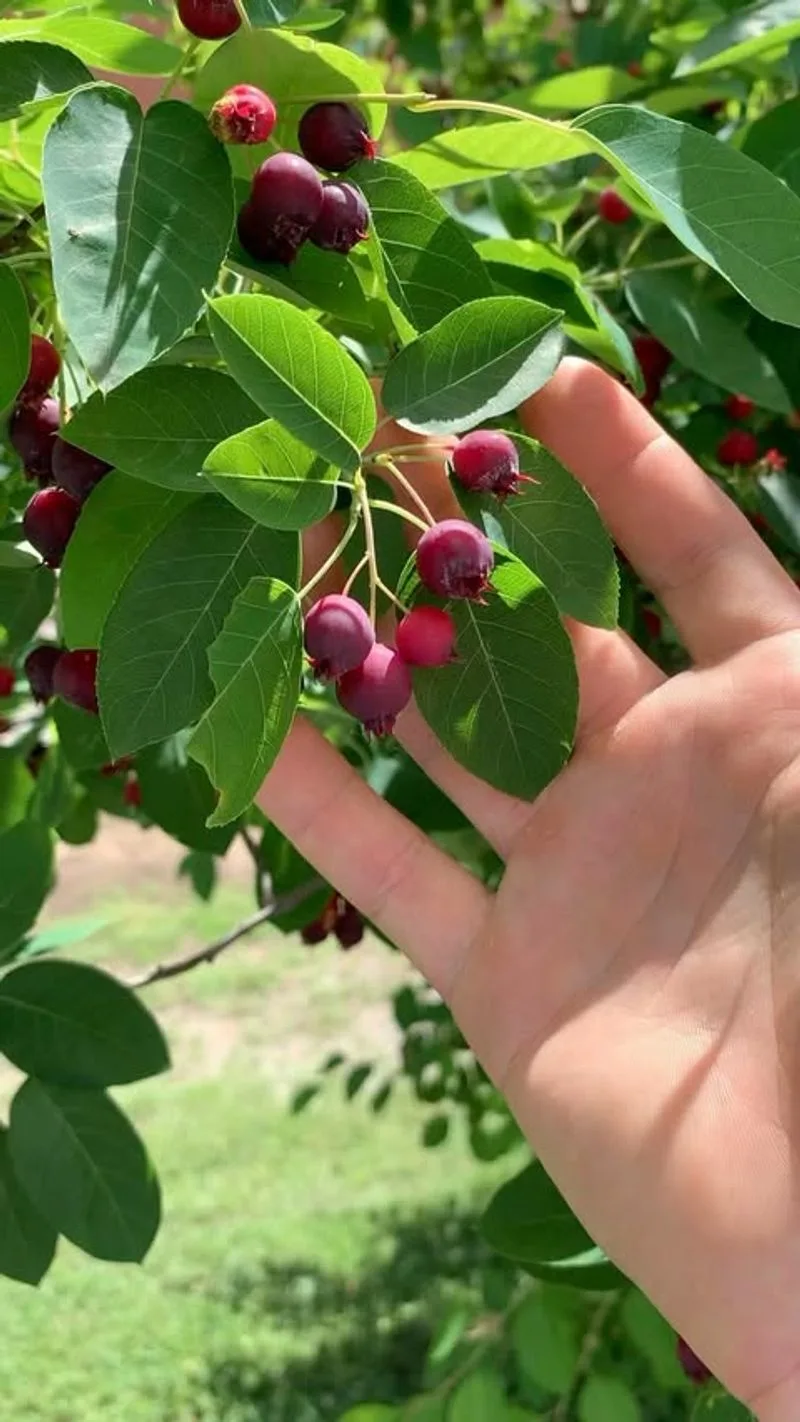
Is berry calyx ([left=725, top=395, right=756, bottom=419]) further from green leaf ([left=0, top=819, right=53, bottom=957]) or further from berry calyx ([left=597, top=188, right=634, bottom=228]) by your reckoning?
green leaf ([left=0, top=819, right=53, bottom=957])

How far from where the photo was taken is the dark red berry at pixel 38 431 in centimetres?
67

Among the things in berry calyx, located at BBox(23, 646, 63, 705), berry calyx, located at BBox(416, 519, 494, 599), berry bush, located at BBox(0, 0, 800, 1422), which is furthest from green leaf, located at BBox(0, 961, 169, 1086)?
berry calyx, located at BBox(416, 519, 494, 599)

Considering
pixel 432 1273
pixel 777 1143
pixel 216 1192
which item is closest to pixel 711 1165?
pixel 777 1143

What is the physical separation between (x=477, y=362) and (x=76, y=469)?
186 millimetres

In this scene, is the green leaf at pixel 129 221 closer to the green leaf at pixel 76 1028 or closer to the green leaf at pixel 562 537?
the green leaf at pixel 562 537

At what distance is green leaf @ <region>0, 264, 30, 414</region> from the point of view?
595 mm

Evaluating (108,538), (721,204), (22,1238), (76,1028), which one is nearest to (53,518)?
(108,538)

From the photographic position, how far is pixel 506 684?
690mm

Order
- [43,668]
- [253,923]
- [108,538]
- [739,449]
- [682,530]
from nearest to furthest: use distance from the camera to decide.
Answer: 1. [108,538]
2. [43,668]
3. [682,530]
4. [739,449]
5. [253,923]

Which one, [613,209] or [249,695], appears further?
[613,209]

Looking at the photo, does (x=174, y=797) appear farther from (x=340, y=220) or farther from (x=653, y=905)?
(x=340, y=220)

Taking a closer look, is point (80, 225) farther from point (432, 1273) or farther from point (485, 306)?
point (432, 1273)

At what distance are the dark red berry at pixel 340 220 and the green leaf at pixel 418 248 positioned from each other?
0.03 meters

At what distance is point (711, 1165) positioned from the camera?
2.65 feet
